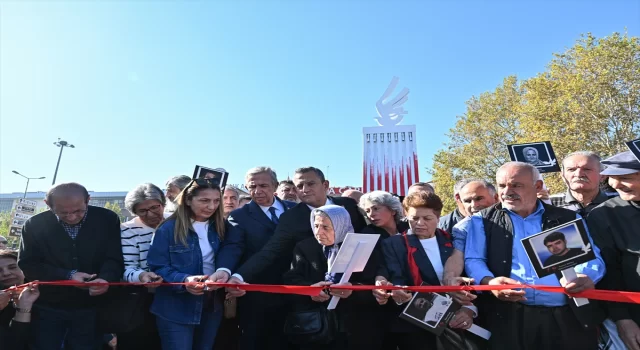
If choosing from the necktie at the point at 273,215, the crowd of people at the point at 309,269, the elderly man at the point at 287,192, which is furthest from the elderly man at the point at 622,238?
the elderly man at the point at 287,192

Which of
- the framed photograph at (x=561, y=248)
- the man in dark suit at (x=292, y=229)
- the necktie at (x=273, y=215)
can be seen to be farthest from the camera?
the necktie at (x=273, y=215)

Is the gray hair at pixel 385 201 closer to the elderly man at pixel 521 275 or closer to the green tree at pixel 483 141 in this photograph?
the elderly man at pixel 521 275

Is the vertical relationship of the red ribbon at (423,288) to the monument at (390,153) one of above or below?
below

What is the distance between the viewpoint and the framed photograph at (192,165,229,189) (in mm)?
5039

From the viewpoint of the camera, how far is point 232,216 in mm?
3967

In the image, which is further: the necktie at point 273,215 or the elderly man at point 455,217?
the elderly man at point 455,217

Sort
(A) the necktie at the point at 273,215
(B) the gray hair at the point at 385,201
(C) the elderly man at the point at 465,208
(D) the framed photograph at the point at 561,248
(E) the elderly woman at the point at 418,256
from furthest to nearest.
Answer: (A) the necktie at the point at 273,215 < (B) the gray hair at the point at 385,201 < (E) the elderly woman at the point at 418,256 < (C) the elderly man at the point at 465,208 < (D) the framed photograph at the point at 561,248

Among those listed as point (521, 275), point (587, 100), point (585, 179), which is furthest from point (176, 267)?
point (587, 100)

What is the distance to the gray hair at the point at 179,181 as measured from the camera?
4.73 metres

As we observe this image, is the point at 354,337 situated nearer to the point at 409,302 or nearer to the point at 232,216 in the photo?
the point at 409,302

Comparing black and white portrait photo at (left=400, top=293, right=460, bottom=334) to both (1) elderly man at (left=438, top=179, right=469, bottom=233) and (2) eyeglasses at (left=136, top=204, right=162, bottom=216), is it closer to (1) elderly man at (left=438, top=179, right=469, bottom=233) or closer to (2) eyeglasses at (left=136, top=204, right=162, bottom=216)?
(1) elderly man at (left=438, top=179, right=469, bottom=233)

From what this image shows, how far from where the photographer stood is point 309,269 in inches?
126

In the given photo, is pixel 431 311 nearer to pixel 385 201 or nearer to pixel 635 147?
pixel 385 201

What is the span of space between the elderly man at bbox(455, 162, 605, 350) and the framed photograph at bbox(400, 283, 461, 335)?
0.95ft
